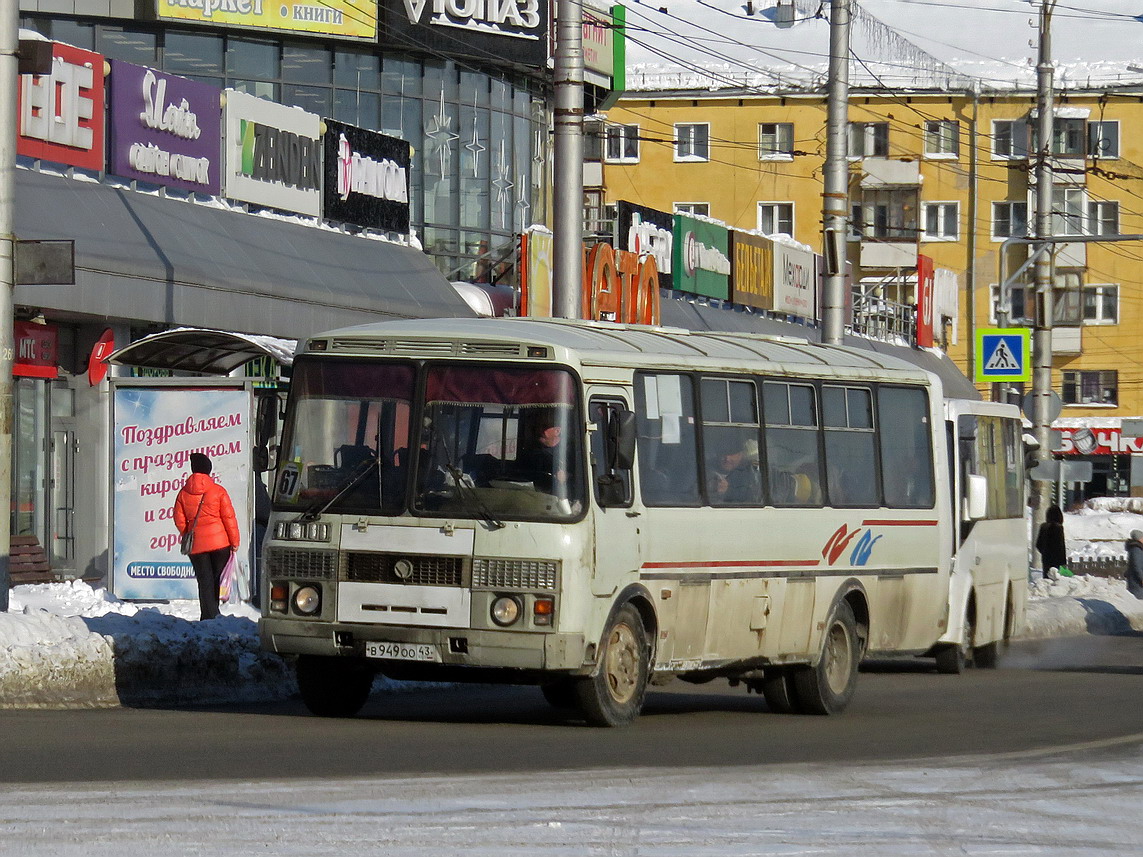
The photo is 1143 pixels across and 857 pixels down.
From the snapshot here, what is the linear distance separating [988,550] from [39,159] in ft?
38.2

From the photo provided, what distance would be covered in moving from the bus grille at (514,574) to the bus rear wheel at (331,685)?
3.79ft

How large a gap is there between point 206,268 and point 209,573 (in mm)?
8858

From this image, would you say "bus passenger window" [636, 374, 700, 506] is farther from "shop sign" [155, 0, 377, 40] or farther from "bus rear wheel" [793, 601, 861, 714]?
"shop sign" [155, 0, 377, 40]

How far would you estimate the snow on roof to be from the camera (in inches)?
3164

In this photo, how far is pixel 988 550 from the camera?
22438 mm

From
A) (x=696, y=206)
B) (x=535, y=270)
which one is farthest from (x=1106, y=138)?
(x=535, y=270)

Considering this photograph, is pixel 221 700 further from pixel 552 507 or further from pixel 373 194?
pixel 373 194

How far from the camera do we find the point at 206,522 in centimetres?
1886

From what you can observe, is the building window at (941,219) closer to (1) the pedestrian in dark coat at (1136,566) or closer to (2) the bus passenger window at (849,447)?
(1) the pedestrian in dark coat at (1136,566)

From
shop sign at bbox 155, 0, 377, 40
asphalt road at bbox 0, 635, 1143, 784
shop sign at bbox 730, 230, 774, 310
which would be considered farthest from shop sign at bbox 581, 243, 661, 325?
asphalt road at bbox 0, 635, 1143, 784

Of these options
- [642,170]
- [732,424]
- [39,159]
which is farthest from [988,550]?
[642,170]

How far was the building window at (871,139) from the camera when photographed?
8106 cm

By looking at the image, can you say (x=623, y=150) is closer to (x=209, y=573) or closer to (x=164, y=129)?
(x=164, y=129)

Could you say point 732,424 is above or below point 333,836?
above
